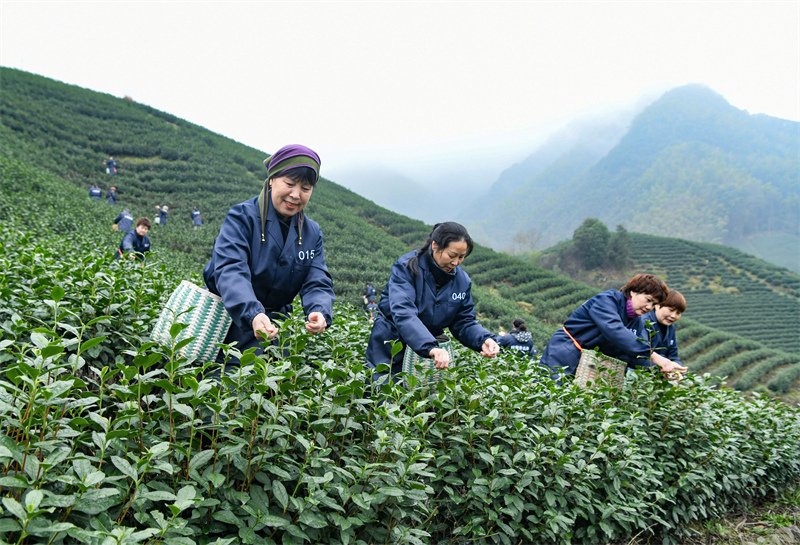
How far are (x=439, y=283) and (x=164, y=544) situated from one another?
185cm

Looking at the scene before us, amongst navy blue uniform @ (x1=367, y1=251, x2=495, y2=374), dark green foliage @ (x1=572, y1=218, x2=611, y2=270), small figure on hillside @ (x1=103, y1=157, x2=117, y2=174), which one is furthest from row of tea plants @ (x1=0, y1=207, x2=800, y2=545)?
dark green foliage @ (x1=572, y1=218, x2=611, y2=270)

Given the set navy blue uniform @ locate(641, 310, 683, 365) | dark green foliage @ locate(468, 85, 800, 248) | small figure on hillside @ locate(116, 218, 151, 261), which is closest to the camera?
navy blue uniform @ locate(641, 310, 683, 365)

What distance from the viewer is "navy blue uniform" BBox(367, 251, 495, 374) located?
233 cm

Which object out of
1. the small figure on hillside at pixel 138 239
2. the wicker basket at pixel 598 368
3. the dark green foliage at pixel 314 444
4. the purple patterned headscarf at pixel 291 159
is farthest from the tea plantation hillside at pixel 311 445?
the small figure on hillside at pixel 138 239

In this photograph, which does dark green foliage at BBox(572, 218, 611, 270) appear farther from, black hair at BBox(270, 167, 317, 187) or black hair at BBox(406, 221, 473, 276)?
black hair at BBox(270, 167, 317, 187)

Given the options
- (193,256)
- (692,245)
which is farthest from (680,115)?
(193,256)

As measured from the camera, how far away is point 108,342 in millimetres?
1925

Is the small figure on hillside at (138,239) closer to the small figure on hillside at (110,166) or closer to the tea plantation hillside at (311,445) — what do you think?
the tea plantation hillside at (311,445)

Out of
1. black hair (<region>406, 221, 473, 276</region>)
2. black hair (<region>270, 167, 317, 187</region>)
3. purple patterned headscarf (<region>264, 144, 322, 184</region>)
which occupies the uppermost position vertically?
purple patterned headscarf (<region>264, 144, 322, 184</region>)

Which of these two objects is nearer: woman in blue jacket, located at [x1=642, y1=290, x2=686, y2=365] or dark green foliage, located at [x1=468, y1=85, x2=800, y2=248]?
woman in blue jacket, located at [x1=642, y1=290, x2=686, y2=365]

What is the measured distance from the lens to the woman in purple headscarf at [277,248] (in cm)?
198

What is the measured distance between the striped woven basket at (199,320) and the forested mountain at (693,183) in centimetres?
13231

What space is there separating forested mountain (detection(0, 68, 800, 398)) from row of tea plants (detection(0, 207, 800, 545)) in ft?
37.6

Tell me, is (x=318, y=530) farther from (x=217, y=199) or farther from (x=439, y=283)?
(x=217, y=199)
